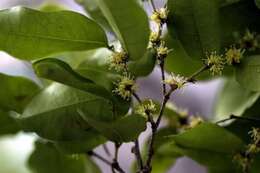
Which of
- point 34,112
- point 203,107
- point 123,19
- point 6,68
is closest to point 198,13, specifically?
point 123,19

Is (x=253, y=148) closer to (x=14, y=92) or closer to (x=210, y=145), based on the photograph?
(x=210, y=145)

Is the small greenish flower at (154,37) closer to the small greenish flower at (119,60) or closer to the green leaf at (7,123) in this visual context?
the small greenish flower at (119,60)

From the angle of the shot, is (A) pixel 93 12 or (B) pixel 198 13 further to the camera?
(A) pixel 93 12

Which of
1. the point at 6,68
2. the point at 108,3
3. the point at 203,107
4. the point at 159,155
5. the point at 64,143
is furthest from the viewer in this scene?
the point at 203,107

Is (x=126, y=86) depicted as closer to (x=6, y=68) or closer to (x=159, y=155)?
(x=159, y=155)

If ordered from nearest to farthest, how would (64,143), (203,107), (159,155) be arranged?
(64,143) → (159,155) → (203,107)

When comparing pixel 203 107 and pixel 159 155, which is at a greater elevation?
pixel 203 107

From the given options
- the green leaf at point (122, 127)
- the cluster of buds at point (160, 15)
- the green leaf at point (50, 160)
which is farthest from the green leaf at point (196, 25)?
the green leaf at point (50, 160)
